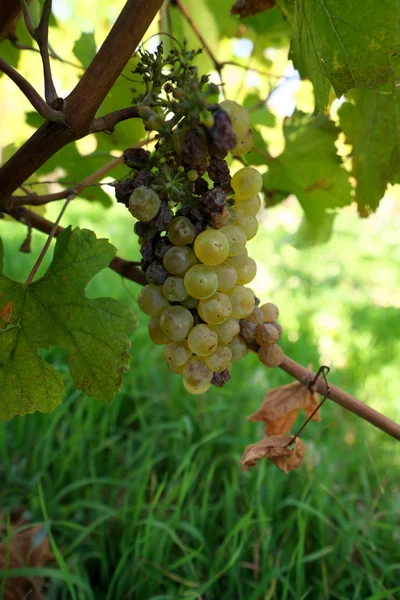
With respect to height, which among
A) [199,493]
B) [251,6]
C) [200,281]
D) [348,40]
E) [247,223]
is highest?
[251,6]

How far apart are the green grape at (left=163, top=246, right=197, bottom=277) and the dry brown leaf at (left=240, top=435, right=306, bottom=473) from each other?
274 millimetres

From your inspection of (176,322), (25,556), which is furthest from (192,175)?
(25,556)

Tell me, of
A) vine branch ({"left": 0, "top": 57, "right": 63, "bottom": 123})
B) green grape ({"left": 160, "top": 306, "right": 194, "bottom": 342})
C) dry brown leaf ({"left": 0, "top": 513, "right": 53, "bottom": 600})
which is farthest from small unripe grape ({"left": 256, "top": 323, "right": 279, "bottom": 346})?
dry brown leaf ({"left": 0, "top": 513, "right": 53, "bottom": 600})

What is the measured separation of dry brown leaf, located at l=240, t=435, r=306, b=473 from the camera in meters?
0.75

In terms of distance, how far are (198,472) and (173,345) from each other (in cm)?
88

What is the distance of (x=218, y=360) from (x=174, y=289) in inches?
4.2

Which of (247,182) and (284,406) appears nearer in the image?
(247,182)

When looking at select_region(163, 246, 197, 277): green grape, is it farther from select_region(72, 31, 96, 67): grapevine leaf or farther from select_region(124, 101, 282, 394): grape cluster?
select_region(72, 31, 96, 67): grapevine leaf

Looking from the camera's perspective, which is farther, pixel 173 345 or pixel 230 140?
pixel 173 345

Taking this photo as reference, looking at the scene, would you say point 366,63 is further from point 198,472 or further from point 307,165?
point 198,472

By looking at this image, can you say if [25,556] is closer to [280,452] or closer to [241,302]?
[280,452]

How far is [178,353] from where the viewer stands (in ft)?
2.23

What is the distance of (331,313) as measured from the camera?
2.90 metres

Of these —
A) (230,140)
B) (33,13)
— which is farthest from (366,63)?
(33,13)
